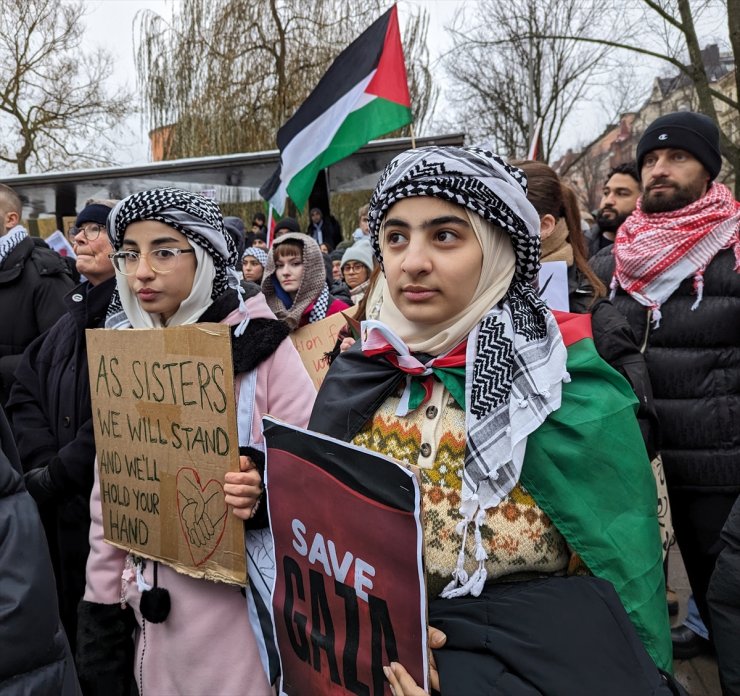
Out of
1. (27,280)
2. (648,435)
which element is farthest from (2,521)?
(27,280)

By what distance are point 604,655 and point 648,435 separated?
1.18 meters

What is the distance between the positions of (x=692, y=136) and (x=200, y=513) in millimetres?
2461

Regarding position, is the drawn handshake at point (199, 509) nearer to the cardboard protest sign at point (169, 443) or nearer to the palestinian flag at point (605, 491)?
the cardboard protest sign at point (169, 443)

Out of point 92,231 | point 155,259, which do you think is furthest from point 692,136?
point 92,231

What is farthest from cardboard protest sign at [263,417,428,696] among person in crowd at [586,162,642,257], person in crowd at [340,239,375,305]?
person in crowd at [340,239,375,305]

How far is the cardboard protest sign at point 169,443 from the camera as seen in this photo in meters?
1.85

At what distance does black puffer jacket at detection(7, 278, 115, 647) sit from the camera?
2359 millimetres

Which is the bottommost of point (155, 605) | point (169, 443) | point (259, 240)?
point (155, 605)

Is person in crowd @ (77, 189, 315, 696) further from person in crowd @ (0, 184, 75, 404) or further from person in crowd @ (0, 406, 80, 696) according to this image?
person in crowd @ (0, 184, 75, 404)

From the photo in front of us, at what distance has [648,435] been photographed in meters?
2.33

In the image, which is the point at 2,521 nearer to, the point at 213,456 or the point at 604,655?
the point at 213,456

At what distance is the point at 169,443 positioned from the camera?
1.99 m

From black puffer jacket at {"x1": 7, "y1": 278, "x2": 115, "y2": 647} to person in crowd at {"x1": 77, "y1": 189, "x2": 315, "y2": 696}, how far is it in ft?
0.52

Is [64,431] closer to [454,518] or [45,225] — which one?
[454,518]
